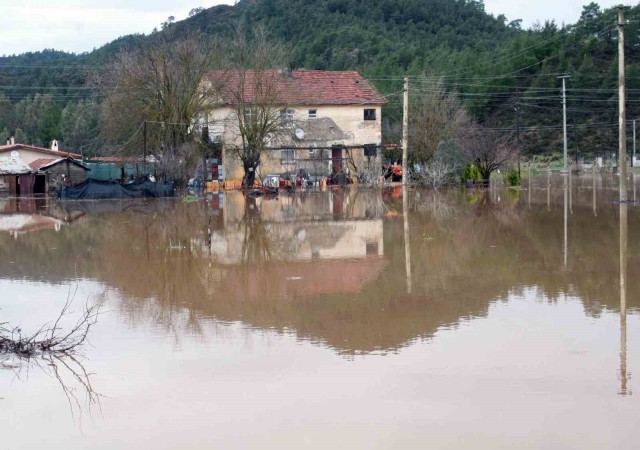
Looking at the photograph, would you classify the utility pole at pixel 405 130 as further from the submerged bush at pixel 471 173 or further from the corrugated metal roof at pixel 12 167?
the corrugated metal roof at pixel 12 167

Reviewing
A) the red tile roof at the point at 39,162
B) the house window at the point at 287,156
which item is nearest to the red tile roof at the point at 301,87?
the house window at the point at 287,156

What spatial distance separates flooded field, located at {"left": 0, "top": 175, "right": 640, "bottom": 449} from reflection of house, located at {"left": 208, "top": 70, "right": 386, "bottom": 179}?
2926 centimetres

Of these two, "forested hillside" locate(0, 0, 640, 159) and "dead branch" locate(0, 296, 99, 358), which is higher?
"forested hillside" locate(0, 0, 640, 159)

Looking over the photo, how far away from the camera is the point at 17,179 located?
5188 centimetres

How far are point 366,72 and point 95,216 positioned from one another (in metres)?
51.1

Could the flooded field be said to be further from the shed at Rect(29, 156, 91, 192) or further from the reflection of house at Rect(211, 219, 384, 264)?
the shed at Rect(29, 156, 91, 192)

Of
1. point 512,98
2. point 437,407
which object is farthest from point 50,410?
point 512,98

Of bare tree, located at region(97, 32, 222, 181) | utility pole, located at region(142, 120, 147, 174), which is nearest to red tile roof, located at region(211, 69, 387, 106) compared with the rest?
bare tree, located at region(97, 32, 222, 181)

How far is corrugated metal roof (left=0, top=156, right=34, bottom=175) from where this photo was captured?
165 ft

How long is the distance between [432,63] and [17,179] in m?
45.1

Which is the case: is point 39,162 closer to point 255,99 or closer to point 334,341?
point 255,99

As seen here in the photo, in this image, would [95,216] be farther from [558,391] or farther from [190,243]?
[558,391]

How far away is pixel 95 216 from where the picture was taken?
3047 centimetres

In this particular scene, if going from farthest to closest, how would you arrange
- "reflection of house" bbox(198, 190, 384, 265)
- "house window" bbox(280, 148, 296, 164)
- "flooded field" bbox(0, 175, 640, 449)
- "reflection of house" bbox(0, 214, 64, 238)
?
"house window" bbox(280, 148, 296, 164) → "reflection of house" bbox(0, 214, 64, 238) → "reflection of house" bbox(198, 190, 384, 265) → "flooded field" bbox(0, 175, 640, 449)
